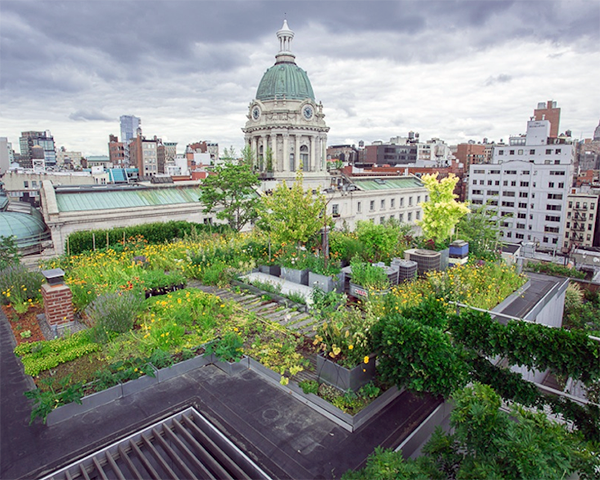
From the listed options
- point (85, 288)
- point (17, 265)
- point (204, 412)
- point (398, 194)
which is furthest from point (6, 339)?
point (398, 194)

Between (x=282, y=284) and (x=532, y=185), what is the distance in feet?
226

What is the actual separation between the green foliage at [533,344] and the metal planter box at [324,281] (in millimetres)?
6231

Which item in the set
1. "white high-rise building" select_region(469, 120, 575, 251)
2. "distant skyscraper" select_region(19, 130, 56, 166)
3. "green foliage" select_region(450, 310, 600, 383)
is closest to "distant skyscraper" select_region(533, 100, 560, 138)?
"white high-rise building" select_region(469, 120, 575, 251)

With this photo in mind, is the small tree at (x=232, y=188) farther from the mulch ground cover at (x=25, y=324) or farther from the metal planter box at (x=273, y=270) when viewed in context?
the mulch ground cover at (x=25, y=324)

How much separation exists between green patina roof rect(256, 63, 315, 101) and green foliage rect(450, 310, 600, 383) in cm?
Result: 5024

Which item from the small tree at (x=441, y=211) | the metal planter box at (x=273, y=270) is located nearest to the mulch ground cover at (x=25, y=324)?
the metal planter box at (x=273, y=270)

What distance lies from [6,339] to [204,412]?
7.20m

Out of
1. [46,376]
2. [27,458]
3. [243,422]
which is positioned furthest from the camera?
[46,376]

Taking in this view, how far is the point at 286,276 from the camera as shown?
609 inches

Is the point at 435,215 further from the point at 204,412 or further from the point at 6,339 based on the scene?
the point at 6,339

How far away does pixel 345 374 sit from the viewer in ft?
25.6

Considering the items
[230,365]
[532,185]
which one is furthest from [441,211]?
[532,185]

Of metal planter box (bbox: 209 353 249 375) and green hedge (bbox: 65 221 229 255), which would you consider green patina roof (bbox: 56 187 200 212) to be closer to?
green hedge (bbox: 65 221 229 255)

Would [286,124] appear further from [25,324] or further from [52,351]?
[52,351]
